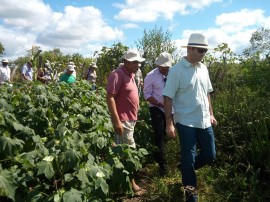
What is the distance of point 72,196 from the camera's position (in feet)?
9.07

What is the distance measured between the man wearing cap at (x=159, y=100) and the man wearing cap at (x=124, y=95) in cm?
61

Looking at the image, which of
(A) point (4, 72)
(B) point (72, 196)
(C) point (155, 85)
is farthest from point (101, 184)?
(A) point (4, 72)

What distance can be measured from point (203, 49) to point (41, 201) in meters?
2.04

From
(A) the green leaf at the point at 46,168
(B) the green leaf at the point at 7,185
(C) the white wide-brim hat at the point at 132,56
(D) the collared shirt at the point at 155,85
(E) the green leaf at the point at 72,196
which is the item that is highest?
(C) the white wide-brim hat at the point at 132,56

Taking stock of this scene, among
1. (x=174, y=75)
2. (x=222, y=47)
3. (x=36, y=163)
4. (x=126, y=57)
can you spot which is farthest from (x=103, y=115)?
(x=222, y=47)

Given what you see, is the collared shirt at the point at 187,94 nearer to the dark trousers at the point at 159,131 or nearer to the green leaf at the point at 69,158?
the dark trousers at the point at 159,131

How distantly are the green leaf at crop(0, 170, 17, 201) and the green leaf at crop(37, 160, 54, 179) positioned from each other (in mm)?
215

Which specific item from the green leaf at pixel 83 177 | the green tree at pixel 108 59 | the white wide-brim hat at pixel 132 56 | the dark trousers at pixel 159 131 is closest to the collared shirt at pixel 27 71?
the green tree at pixel 108 59

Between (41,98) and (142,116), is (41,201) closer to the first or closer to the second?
(41,98)

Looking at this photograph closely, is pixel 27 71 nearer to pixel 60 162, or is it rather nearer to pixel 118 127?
pixel 118 127

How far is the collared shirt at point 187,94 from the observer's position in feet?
12.2

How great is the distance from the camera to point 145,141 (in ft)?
17.5

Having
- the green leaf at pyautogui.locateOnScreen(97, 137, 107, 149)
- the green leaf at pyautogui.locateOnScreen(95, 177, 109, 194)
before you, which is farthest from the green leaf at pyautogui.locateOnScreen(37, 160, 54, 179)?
the green leaf at pyautogui.locateOnScreen(97, 137, 107, 149)

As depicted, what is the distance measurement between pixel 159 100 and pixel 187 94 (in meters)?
1.12
